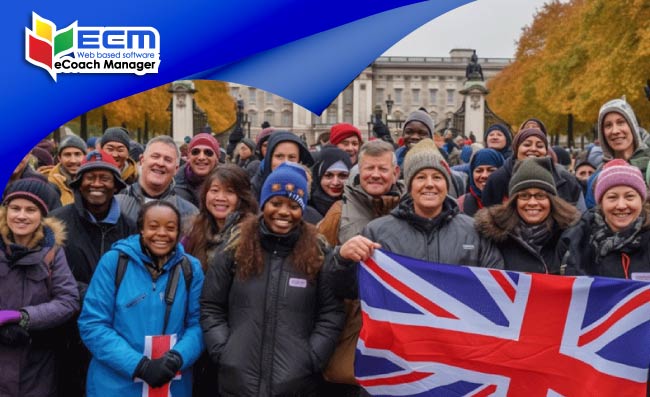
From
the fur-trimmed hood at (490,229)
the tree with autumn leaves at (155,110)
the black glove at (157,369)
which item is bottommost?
the black glove at (157,369)

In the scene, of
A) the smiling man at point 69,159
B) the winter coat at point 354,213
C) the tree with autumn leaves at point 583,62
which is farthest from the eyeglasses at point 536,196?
the tree with autumn leaves at point 583,62

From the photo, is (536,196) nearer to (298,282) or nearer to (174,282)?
(298,282)

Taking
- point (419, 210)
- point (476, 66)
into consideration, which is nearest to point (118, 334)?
point (419, 210)

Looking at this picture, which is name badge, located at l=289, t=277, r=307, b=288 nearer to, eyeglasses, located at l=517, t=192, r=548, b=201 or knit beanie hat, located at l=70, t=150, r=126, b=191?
eyeglasses, located at l=517, t=192, r=548, b=201

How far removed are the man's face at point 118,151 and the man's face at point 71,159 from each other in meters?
0.25

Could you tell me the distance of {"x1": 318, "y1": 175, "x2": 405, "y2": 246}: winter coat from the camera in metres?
4.34

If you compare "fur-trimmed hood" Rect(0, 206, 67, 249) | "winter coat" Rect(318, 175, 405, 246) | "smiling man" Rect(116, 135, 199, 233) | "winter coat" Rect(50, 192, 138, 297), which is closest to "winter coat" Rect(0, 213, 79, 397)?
"fur-trimmed hood" Rect(0, 206, 67, 249)

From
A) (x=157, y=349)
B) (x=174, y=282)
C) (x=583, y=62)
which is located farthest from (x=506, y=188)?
(x=583, y=62)

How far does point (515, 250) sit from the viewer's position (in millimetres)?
4152

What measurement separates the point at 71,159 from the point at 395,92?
98601 millimetres

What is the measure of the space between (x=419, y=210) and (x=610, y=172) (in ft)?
3.50

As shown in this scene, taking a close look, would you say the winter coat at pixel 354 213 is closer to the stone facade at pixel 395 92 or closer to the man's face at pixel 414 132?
the man's face at pixel 414 132

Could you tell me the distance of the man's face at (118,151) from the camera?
7090 mm

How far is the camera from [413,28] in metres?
1.79
